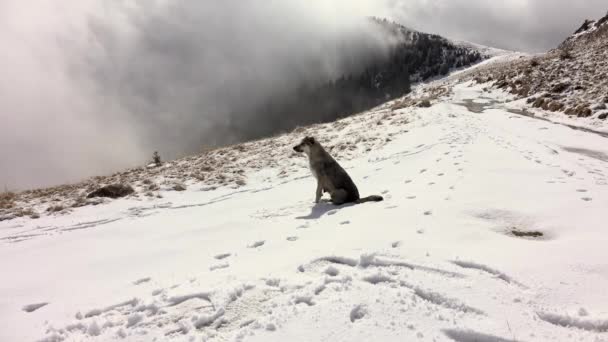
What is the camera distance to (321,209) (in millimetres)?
9391

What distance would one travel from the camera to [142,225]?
10086mm

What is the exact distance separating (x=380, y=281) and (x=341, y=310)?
32.2 inches

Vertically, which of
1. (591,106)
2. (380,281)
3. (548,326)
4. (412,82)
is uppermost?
(412,82)

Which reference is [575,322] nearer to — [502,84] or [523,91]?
[523,91]

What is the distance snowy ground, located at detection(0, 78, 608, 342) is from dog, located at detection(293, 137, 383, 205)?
0.47m

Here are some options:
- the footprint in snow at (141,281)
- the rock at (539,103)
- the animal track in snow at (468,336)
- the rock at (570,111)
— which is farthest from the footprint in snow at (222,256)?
the rock at (539,103)

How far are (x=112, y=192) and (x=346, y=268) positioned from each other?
12535 millimetres

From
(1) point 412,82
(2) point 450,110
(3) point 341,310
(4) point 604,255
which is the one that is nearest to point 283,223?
(3) point 341,310

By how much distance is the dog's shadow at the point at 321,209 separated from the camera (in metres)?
8.63

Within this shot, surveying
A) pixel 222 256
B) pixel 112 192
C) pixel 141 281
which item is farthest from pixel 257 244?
pixel 112 192

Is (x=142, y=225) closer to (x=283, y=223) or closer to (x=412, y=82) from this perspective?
(x=283, y=223)

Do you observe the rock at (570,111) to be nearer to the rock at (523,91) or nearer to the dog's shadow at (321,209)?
the rock at (523,91)

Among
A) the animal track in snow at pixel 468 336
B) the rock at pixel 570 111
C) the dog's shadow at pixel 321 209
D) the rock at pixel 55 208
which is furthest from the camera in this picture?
the rock at pixel 570 111

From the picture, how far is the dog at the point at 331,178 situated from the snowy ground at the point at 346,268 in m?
0.47
